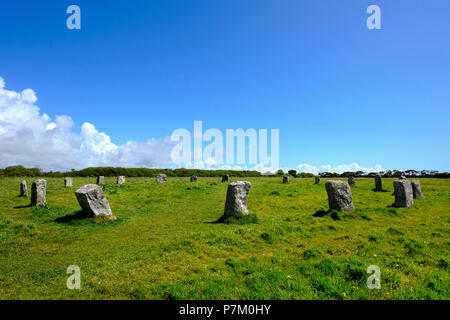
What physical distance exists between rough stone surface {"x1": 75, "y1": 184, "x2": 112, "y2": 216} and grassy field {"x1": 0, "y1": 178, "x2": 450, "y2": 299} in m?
0.68

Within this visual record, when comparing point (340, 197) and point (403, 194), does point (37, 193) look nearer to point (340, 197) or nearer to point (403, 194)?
point (340, 197)

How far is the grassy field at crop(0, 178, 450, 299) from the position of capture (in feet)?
17.3

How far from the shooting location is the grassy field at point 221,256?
5277 millimetres

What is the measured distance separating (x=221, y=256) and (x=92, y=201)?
29.2 ft

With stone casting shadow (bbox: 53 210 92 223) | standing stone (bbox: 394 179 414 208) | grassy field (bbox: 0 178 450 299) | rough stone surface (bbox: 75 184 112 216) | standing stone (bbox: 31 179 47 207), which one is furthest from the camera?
standing stone (bbox: 31 179 47 207)

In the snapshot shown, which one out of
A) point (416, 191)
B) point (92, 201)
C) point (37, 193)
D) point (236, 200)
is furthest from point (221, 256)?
point (416, 191)


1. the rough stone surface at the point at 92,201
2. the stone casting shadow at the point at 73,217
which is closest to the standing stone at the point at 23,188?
the stone casting shadow at the point at 73,217

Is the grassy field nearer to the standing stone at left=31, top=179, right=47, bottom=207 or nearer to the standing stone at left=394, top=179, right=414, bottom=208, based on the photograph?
the standing stone at left=394, top=179, right=414, bottom=208

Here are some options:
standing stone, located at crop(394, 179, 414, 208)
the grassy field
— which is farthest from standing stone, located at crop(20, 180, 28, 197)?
standing stone, located at crop(394, 179, 414, 208)

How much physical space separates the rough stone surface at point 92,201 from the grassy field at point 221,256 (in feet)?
2.23

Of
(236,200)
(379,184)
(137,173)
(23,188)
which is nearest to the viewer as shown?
(236,200)

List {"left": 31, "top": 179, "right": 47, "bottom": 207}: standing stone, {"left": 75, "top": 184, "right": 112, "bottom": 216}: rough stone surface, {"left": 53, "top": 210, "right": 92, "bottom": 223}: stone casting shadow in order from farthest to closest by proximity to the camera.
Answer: {"left": 31, "top": 179, "right": 47, "bottom": 207}: standing stone < {"left": 53, "top": 210, "right": 92, "bottom": 223}: stone casting shadow < {"left": 75, "top": 184, "right": 112, "bottom": 216}: rough stone surface

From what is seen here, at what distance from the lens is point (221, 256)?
24.5ft
